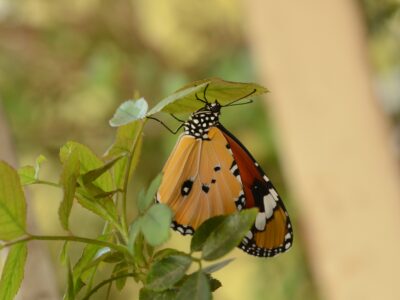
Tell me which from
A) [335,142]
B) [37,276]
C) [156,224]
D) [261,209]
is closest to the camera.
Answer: [156,224]

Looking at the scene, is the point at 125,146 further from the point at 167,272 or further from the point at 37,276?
the point at 37,276

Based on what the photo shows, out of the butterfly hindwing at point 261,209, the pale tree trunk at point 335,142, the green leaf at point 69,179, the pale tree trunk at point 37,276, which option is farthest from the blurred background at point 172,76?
the green leaf at point 69,179

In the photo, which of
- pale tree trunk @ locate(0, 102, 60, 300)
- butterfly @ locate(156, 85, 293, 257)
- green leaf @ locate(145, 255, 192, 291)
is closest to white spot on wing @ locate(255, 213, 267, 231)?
butterfly @ locate(156, 85, 293, 257)

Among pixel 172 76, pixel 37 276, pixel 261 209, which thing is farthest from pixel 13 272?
pixel 172 76

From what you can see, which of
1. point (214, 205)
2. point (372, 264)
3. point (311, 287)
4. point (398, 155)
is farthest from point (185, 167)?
point (311, 287)

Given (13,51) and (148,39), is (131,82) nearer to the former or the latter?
(148,39)

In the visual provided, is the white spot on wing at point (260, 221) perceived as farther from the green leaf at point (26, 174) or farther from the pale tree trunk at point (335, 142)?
the pale tree trunk at point (335, 142)
